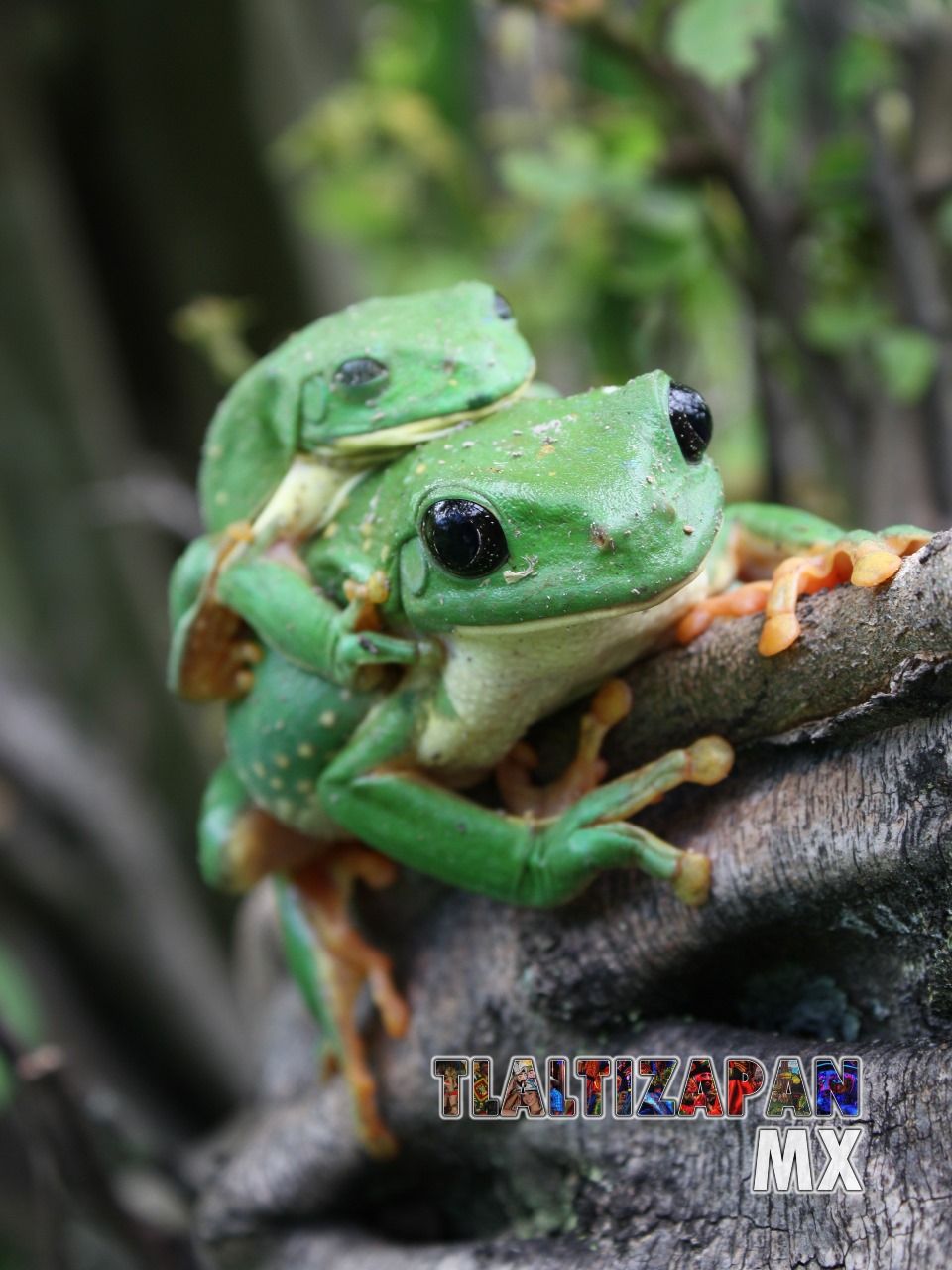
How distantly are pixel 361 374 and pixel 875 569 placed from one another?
26.4 inches

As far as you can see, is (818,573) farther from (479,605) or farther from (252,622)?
(252,622)

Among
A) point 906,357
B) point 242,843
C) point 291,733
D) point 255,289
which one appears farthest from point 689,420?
point 255,289

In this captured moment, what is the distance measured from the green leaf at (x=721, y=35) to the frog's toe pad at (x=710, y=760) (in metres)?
1.09

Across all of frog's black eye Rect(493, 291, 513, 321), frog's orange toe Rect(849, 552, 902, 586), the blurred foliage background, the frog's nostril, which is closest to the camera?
frog's orange toe Rect(849, 552, 902, 586)

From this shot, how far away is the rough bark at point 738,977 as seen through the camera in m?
1.14

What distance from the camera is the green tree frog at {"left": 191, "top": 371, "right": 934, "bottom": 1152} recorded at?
1.16 metres

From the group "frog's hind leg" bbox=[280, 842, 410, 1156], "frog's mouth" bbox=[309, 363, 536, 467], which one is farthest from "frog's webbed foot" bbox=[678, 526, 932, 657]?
"frog's hind leg" bbox=[280, 842, 410, 1156]

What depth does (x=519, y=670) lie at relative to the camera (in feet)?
4.24

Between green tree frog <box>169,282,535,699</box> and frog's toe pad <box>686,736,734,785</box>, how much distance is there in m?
0.35

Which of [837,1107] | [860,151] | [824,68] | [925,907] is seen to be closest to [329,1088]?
[837,1107]

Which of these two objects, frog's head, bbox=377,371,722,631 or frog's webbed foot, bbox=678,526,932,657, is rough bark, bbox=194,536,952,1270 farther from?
frog's head, bbox=377,371,722,631

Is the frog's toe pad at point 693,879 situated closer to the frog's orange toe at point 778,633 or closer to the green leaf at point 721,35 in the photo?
the frog's orange toe at point 778,633

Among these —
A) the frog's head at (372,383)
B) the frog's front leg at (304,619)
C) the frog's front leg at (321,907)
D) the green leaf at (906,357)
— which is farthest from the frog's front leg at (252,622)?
the green leaf at (906,357)

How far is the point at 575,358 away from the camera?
345 centimetres
